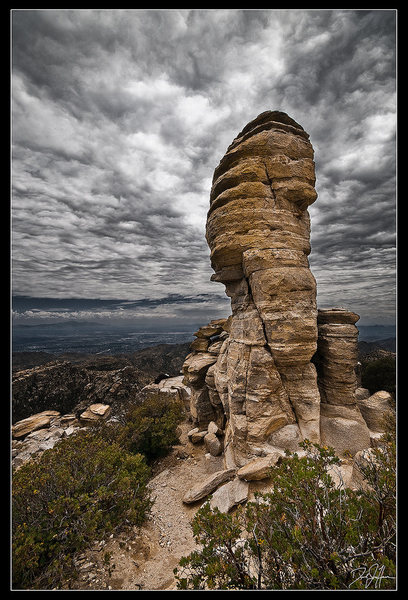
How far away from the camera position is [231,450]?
13.7m

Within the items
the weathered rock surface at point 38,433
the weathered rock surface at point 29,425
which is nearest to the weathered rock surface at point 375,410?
the weathered rock surface at point 38,433

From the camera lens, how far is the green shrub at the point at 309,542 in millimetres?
4051

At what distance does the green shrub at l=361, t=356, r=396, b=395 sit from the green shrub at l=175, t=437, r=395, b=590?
2614cm

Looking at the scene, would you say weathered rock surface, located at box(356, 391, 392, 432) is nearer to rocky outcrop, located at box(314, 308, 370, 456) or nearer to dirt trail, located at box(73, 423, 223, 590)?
rocky outcrop, located at box(314, 308, 370, 456)

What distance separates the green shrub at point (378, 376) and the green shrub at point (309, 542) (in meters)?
26.1

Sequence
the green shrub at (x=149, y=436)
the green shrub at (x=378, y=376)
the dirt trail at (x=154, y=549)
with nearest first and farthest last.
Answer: the dirt trail at (x=154, y=549) → the green shrub at (x=149, y=436) → the green shrub at (x=378, y=376)

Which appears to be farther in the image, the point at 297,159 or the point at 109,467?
the point at 297,159

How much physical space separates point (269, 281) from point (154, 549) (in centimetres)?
1239

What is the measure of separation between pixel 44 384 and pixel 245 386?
1391 inches

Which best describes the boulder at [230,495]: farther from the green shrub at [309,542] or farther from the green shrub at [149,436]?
the green shrub at [149,436]
